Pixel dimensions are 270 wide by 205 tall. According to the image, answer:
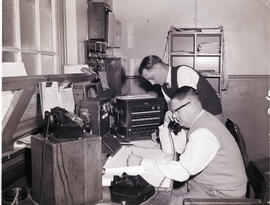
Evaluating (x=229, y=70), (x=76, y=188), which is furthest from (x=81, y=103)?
(x=229, y=70)

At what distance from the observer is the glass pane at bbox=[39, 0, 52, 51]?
115 inches

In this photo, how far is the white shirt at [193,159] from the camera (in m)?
2.09

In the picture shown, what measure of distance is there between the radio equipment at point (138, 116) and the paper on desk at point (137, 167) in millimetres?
166

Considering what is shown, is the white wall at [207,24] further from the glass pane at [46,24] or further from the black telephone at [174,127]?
the black telephone at [174,127]

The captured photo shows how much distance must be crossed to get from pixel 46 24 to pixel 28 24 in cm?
43

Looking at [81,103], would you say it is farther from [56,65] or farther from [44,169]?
[44,169]

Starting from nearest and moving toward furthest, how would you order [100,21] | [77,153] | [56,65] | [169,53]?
1. [77,153]
2. [56,65]
3. [100,21]
4. [169,53]

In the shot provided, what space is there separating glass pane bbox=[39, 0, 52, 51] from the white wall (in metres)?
2.28

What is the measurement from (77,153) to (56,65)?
1.76 m

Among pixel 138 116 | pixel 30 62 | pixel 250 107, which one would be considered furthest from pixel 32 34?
pixel 250 107

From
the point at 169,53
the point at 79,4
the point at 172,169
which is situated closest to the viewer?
the point at 172,169

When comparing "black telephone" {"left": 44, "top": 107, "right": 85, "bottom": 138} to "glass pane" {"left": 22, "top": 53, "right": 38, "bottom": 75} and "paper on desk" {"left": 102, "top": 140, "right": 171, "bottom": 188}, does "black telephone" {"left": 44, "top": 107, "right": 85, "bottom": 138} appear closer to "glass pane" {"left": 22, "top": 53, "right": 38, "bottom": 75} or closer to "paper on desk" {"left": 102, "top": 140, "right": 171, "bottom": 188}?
"paper on desk" {"left": 102, "top": 140, "right": 171, "bottom": 188}

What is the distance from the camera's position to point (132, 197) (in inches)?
65.6

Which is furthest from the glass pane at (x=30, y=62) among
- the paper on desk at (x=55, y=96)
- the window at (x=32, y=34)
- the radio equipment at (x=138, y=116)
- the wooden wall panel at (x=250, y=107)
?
the wooden wall panel at (x=250, y=107)
